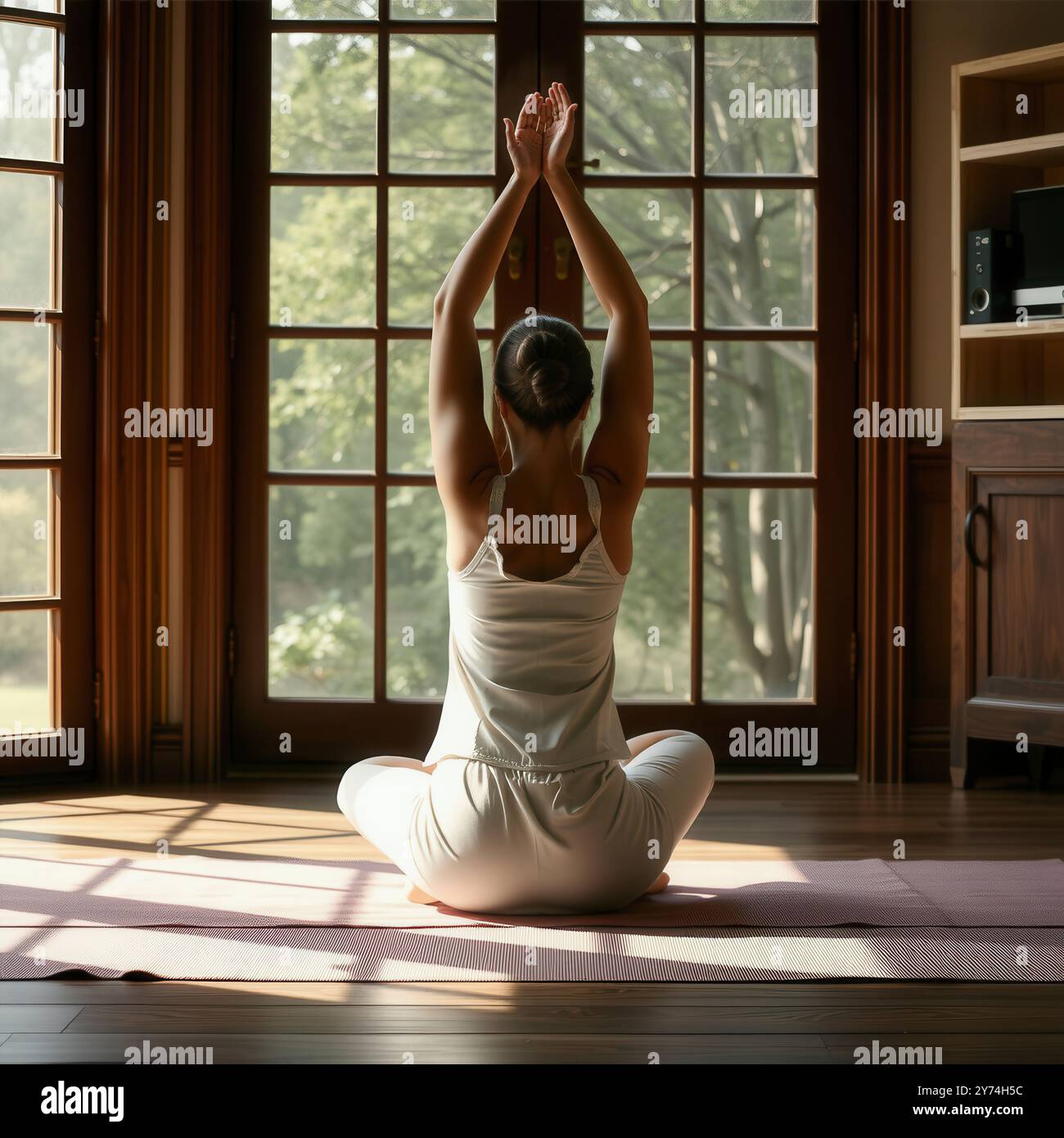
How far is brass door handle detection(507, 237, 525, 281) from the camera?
377 cm

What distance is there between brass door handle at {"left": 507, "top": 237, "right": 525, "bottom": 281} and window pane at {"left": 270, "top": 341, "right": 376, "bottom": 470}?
1.50 feet

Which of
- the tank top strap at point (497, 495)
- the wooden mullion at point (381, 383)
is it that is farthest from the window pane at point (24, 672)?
the tank top strap at point (497, 495)

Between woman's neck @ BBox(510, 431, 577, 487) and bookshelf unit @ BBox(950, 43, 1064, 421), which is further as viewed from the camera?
bookshelf unit @ BBox(950, 43, 1064, 421)

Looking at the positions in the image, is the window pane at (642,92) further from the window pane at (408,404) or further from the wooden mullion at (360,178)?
the window pane at (408,404)

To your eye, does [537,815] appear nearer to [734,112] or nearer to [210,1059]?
[210,1059]

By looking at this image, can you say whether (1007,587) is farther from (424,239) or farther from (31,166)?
(31,166)

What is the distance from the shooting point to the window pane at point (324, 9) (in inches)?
148

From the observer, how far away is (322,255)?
150 inches

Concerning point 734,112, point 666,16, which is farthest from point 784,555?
point 666,16

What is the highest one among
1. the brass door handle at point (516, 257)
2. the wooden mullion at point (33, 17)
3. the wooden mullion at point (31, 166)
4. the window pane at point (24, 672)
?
the wooden mullion at point (33, 17)

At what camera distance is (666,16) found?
3.79 meters

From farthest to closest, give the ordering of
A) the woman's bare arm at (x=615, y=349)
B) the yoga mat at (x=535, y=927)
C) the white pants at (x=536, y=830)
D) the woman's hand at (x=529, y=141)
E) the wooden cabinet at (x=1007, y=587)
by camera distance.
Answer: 1. the wooden cabinet at (x=1007, y=587)
2. the woman's hand at (x=529, y=141)
3. the woman's bare arm at (x=615, y=349)
4. the white pants at (x=536, y=830)
5. the yoga mat at (x=535, y=927)

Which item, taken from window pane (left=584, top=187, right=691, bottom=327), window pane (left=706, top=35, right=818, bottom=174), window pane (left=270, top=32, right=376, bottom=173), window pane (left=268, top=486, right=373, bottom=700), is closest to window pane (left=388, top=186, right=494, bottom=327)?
window pane (left=270, top=32, right=376, bottom=173)

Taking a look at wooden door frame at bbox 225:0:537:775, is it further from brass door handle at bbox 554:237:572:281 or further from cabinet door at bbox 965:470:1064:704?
cabinet door at bbox 965:470:1064:704
